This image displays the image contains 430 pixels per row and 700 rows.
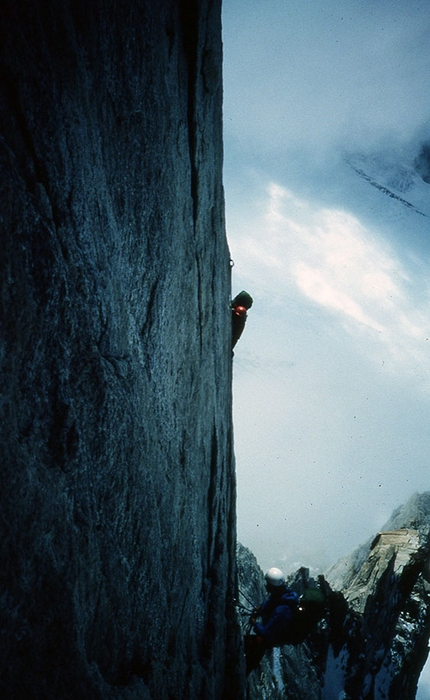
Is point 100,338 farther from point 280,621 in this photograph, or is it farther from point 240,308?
point 280,621

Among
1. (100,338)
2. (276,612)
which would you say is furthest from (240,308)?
(276,612)

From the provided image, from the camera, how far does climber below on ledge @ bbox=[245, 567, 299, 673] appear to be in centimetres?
789

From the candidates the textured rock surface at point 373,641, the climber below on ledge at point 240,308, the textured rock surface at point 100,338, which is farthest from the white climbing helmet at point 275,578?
the textured rock surface at point 373,641

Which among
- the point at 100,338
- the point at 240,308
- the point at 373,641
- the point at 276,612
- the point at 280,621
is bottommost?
the point at 373,641

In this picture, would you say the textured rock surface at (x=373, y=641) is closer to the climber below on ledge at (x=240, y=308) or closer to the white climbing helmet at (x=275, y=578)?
the white climbing helmet at (x=275, y=578)

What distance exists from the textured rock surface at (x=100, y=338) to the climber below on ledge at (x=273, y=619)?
3.76 metres

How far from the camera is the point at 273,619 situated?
793 centimetres

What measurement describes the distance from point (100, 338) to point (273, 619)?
28.0 ft

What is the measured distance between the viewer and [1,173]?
1491 millimetres

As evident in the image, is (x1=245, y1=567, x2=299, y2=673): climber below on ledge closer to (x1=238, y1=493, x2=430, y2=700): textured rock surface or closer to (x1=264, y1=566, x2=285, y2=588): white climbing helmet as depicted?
(x1=264, y1=566, x2=285, y2=588): white climbing helmet

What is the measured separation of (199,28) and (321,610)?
10.4m

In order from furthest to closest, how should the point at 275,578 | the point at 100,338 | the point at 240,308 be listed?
1. the point at 240,308
2. the point at 275,578
3. the point at 100,338

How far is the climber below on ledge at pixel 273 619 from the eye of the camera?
789 cm

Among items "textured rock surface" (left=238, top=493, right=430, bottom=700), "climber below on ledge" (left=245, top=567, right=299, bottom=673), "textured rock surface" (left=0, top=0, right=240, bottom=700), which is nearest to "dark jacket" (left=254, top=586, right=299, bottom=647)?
"climber below on ledge" (left=245, top=567, right=299, bottom=673)
